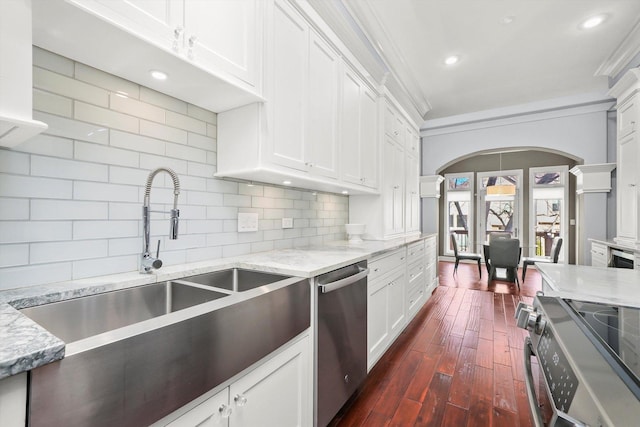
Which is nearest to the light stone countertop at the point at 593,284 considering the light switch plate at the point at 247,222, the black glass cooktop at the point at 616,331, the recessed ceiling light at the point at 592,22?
the black glass cooktop at the point at 616,331

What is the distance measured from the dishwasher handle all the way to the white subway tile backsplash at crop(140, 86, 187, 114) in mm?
1218

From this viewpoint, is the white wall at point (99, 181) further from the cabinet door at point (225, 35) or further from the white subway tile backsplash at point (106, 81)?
A: the cabinet door at point (225, 35)

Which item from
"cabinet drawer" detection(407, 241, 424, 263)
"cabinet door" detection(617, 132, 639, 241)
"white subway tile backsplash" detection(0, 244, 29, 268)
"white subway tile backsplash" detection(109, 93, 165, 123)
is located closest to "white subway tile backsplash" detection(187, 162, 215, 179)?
"white subway tile backsplash" detection(109, 93, 165, 123)

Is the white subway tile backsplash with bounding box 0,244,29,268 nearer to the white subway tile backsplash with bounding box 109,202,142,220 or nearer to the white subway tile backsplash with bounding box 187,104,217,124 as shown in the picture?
the white subway tile backsplash with bounding box 109,202,142,220

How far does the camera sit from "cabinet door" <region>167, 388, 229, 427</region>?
0.82m

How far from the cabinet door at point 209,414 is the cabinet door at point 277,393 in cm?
3

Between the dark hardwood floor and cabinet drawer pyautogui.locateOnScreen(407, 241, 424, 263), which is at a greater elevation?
cabinet drawer pyautogui.locateOnScreen(407, 241, 424, 263)

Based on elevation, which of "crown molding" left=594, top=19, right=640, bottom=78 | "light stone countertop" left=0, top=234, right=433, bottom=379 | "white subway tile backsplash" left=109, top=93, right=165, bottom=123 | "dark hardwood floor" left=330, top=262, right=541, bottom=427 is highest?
"crown molding" left=594, top=19, right=640, bottom=78

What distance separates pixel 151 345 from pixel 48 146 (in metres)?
0.93

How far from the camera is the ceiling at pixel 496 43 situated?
2609mm

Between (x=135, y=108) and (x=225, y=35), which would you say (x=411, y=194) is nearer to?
(x=225, y=35)

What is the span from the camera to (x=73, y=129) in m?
1.15

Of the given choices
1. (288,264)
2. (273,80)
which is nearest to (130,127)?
(273,80)

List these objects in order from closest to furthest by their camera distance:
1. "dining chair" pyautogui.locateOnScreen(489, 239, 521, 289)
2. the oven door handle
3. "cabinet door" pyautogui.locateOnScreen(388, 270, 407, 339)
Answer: the oven door handle < "cabinet door" pyautogui.locateOnScreen(388, 270, 407, 339) < "dining chair" pyautogui.locateOnScreen(489, 239, 521, 289)
